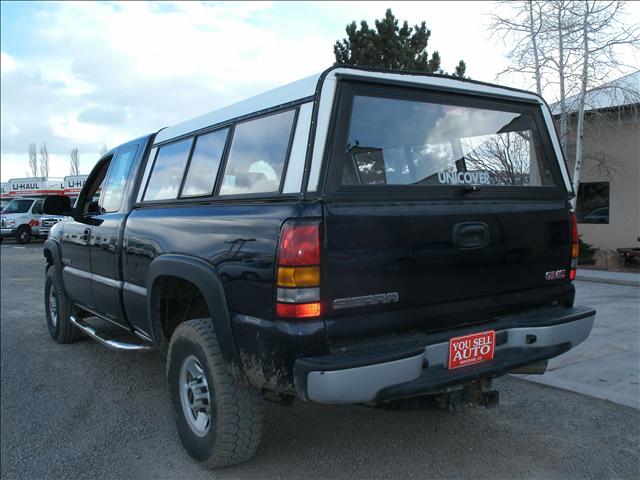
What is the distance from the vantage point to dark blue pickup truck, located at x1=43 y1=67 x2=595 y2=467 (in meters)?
2.48

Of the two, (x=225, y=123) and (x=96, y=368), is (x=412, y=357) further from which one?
(x=96, y=368)

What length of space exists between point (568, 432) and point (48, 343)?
17.3 feet

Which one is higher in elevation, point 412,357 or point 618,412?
point 412,357

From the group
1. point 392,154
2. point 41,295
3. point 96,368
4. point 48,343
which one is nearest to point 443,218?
point 392,154

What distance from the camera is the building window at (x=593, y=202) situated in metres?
13.8

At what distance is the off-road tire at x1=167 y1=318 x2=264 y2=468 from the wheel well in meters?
0.41

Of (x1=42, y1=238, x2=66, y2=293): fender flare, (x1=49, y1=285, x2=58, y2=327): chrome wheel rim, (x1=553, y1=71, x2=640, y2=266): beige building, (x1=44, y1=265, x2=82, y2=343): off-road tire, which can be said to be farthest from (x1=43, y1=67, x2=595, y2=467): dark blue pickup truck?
(x1=553, y1=71, x2=640, y2=266): beige building

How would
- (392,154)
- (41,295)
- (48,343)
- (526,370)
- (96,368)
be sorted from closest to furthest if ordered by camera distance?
(392,154) < (526,370) < (96,368) < (48,343) < (41,295)

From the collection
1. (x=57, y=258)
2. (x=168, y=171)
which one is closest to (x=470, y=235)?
(x=168, y=171)

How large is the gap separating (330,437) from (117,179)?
2.81 m

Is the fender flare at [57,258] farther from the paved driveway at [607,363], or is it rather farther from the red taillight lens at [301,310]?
the paved driveway at [607,363]

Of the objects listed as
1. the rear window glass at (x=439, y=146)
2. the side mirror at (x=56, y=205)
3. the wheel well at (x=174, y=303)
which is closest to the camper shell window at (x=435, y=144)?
the rear window glass at (x=439, y=146)

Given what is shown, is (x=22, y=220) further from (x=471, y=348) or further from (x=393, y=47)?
(x=471, y=348)

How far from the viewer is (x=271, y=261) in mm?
2496
